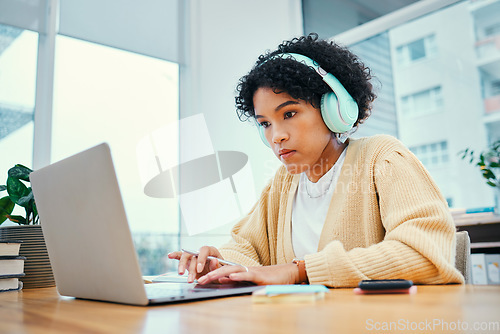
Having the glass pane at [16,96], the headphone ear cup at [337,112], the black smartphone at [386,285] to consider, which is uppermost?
the glass pane at [16,96]

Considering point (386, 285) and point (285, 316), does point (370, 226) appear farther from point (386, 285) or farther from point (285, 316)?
point (285, 316)

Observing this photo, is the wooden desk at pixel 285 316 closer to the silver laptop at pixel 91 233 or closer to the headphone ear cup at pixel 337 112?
the silver laptop at pixel 91 233

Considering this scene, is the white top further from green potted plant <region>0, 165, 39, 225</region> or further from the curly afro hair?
green potted plant <region>0, 165, 39, 225</region>

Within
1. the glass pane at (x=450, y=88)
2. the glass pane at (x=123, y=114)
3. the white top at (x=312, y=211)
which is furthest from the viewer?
the glass pane at (x=450, y=88)

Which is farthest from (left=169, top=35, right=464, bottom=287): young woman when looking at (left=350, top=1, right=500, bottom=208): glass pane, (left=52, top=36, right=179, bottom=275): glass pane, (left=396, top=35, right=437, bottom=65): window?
(left=396, top=35, right=437, bottom=65): window

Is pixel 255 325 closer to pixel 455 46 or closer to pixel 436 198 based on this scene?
pixel 436 198

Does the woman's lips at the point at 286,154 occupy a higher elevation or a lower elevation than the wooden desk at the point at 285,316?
higher

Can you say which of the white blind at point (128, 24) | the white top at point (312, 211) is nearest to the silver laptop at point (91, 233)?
the white top at point (312, 211)

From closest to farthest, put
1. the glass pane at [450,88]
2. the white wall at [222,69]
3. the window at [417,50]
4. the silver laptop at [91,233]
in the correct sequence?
the silver laptop at [91,233], the glass pane at [450,88], the white wall at [222,69], the window at [417,50]

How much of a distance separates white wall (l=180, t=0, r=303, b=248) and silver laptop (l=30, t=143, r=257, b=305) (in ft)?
7.21

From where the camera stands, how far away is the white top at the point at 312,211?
1435 mm

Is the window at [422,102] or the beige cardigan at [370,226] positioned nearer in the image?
the beige cardigan at [370,226]

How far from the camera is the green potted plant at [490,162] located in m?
2.78

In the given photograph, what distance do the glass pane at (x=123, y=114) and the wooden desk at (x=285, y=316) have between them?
2.17 m
